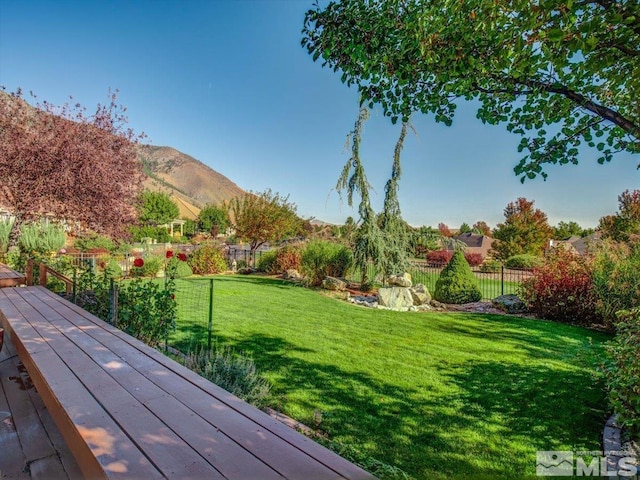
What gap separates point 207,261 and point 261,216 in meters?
3.52

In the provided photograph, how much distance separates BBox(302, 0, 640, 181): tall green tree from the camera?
6.76 ft

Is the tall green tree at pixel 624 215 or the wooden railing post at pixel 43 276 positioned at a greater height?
the tall green tree at pixel 624 215

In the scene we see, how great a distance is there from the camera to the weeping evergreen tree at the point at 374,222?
10.7 metres

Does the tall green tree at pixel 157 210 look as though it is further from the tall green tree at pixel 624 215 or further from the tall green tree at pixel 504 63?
the tall green tree at pixel 504 63

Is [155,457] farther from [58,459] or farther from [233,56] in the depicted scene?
[233,56]

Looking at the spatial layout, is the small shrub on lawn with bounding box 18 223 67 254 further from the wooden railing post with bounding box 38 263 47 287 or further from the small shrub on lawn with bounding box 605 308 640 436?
the small shrub on lawn with bounding box 605 308 640 436

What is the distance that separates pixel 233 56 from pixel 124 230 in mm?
6907

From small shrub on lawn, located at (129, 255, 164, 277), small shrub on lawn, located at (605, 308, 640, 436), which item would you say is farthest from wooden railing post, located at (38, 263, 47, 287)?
small shrub on lawn, located at (129, 255, 164, 277)

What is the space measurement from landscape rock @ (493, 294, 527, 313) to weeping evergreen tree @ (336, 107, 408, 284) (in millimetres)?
3138

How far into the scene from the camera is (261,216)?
55.6ft

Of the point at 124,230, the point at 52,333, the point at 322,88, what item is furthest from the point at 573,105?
the point at 124,230

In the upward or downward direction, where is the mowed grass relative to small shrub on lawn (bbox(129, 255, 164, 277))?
downward

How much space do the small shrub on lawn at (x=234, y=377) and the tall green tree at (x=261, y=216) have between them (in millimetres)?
13395

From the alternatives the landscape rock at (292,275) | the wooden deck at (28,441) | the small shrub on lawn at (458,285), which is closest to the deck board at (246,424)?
the wooden deck at (28,441)
